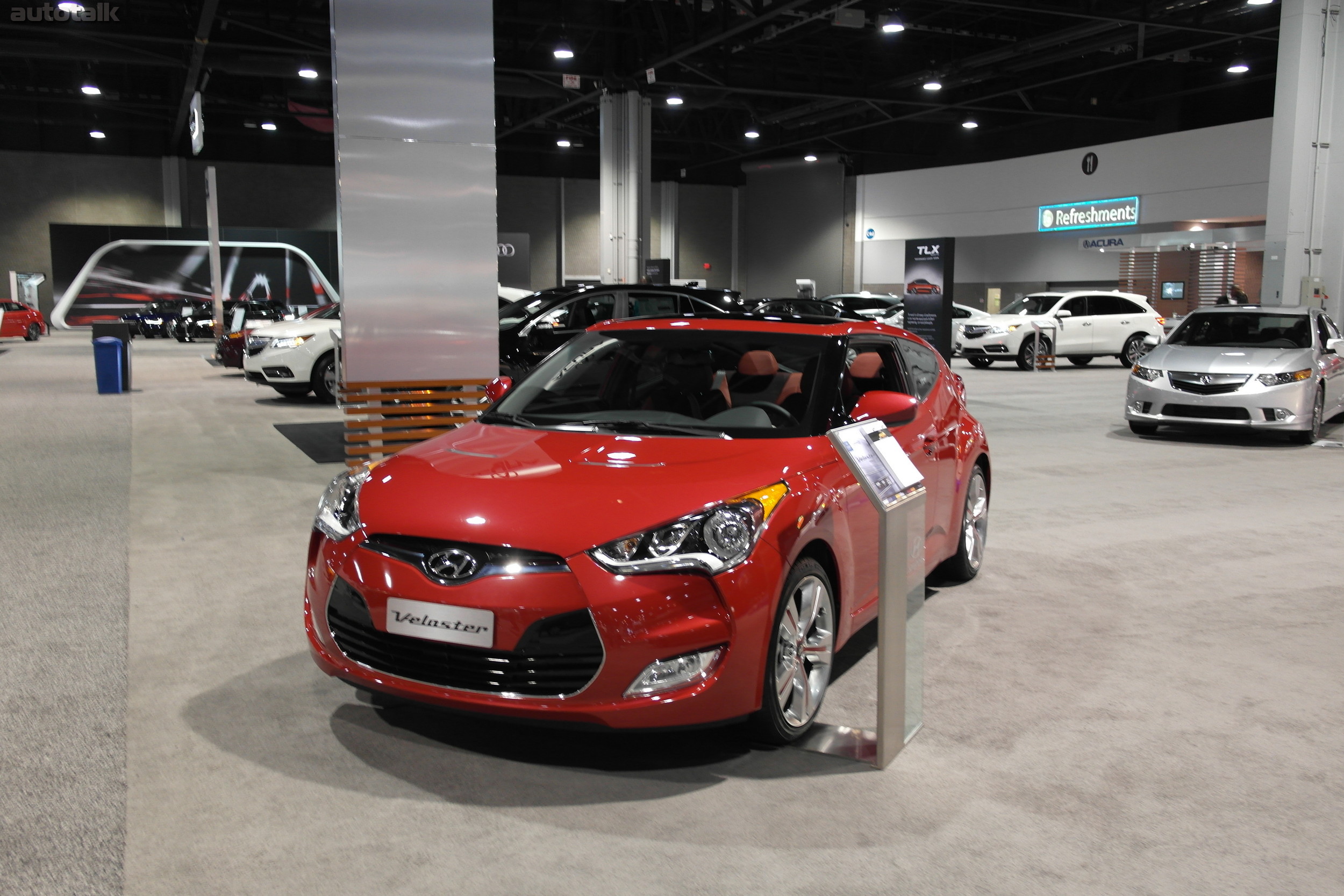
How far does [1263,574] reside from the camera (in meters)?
6.00

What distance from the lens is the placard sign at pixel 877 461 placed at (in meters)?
3.23

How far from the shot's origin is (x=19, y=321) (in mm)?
31734

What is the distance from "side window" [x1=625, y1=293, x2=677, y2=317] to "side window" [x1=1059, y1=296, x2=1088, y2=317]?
11.8 metres

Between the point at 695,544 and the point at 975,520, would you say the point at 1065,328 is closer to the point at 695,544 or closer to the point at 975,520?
the point at 975,520

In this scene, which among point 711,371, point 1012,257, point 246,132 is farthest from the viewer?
point 246,132

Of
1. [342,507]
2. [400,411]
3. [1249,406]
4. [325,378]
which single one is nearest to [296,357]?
[325,378]

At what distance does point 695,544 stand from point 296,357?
501 inches

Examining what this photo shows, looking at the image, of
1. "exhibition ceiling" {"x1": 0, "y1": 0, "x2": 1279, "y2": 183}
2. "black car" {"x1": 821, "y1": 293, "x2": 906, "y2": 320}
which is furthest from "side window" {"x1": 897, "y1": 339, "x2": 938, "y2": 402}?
"black car" {"x1": 821, "y1": 293, "x2": 906, "y2": 320}

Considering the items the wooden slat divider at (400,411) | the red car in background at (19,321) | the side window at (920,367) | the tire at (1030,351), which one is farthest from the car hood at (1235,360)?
the red car in background at (19,321)

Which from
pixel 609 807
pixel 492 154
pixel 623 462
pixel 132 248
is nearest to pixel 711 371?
pixel 623 462

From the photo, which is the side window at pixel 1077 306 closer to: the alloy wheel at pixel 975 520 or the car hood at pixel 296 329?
the car hood at pixel 296 329

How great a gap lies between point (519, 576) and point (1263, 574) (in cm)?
473

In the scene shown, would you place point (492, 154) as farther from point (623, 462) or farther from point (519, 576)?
point (519, 576)

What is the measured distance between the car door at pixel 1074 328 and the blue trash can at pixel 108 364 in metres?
17.5
